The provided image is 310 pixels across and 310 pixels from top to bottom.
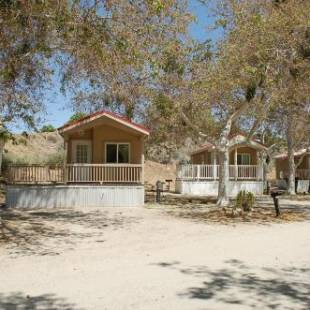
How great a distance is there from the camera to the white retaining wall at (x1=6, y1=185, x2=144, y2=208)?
23.8 metres

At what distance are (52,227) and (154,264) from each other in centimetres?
710

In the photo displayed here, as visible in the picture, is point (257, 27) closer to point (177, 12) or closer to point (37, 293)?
point (177, 12)

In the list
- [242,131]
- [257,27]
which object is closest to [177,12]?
[257,27]

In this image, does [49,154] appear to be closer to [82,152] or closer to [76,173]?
[82,152]

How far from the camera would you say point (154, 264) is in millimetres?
10094

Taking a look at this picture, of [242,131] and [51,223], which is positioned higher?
[242,131]

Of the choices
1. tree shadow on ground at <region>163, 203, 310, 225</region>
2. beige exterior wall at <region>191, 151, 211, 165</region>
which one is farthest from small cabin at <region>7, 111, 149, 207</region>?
beige exterior wall at <region>191, 151, 211, 165</region>

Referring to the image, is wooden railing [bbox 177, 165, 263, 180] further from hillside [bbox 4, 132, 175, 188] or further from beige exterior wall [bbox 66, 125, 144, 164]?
hillside [bbox 4, 132, 175, 188]

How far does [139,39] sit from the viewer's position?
13.2 m

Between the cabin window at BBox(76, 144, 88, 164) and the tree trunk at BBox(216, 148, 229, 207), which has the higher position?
the cabin window at BBox(76, 144, 88, 164)

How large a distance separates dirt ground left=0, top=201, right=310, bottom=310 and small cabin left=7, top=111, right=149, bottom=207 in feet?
18.6

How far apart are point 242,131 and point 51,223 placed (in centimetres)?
1810

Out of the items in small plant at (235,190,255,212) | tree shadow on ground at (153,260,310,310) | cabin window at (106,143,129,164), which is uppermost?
cabin window at (106,143,129,164)

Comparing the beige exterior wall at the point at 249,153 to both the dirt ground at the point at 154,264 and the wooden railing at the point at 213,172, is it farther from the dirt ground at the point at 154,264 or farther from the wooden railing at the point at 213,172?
the dirt ground at the point at 154,264
